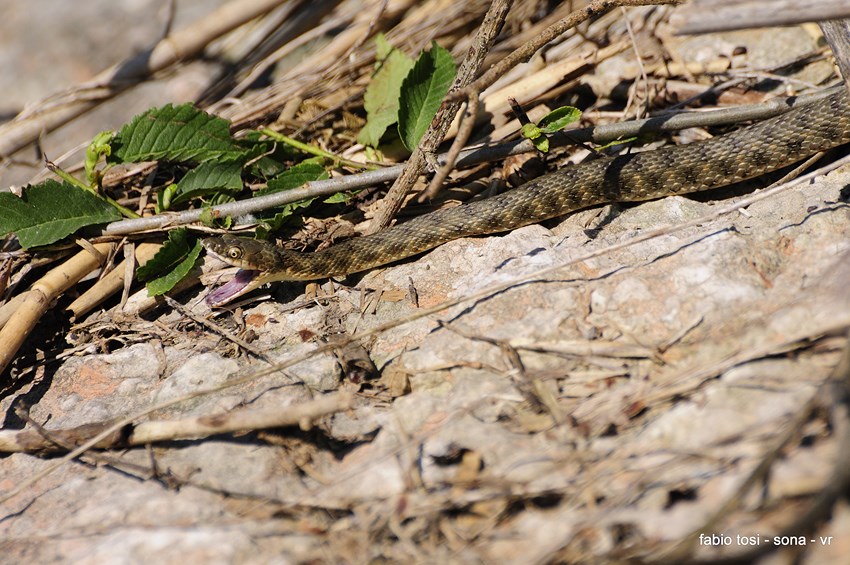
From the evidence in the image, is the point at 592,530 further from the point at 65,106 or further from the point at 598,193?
the point at 65,106

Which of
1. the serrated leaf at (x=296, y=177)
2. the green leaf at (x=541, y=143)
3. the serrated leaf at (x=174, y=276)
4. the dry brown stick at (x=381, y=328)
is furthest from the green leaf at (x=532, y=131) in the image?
the serrated leaf at (x=174, y=276)

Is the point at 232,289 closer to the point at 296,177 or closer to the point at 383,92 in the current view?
the point at 296,177

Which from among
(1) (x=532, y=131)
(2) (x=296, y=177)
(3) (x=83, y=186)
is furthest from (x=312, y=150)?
(1) (x=532, y=131)

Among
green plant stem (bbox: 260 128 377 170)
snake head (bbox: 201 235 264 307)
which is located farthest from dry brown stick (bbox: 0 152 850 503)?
green plant stem (bbox: 260 128 377 170)

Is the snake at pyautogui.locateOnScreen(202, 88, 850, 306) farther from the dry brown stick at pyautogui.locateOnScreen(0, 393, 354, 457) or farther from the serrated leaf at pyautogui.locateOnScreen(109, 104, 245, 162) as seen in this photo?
the dry brown stick at pyautogui.locateOnScreen(0, 393, 354, 457)

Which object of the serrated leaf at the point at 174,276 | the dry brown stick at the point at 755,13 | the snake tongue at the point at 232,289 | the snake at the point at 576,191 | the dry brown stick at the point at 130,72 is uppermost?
the dry brown stick at the point at 130,72

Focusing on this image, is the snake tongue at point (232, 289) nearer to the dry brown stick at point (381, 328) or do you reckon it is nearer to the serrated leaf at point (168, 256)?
the serrated leaf at point (168, 256)

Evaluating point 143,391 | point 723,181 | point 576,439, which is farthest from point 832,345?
point 143,391
